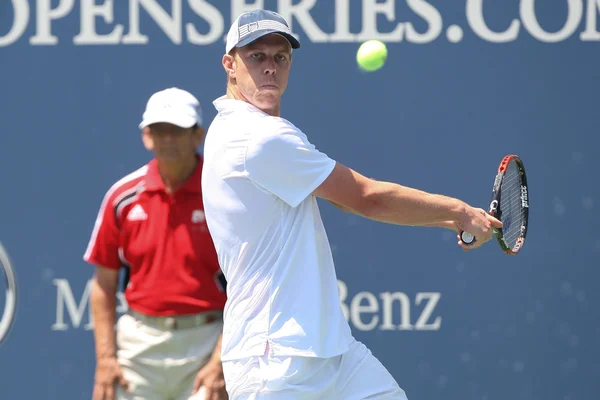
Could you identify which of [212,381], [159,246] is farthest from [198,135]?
[212,381]

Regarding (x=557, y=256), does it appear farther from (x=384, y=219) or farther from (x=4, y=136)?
(x=4, y=136)

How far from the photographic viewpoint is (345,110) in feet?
15.4

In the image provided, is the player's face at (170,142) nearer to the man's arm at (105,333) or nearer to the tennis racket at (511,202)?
the man's arm at (105,333)

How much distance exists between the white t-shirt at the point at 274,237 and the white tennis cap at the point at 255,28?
0.66 feet

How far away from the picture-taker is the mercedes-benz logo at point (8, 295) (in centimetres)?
452

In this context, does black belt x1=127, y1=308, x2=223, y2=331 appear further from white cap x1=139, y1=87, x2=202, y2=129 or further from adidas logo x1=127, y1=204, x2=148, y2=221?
white cap x1=139, y1=87, x2=202, y2=129

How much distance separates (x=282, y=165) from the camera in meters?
3.05

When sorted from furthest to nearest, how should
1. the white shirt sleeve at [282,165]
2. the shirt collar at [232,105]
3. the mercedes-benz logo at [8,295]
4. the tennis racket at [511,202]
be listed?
the mercedes-benz logo at [8,295] → the tennis racket at [511,202] → the shirt collar at [232,105] → the white shirt sleeve at [282,165]

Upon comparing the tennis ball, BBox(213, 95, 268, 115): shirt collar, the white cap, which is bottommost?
BBox(213, 95, 268, 115): shirt collar

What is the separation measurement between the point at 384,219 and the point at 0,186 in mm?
2168

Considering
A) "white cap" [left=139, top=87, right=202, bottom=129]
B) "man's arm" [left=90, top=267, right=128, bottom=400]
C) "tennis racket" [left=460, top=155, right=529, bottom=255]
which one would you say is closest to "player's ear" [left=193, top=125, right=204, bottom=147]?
"white cap" [left=139, top=87, right=202, bottom=129]

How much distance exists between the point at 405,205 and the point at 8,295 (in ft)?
6.77

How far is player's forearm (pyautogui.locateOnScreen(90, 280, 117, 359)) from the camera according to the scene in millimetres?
4297

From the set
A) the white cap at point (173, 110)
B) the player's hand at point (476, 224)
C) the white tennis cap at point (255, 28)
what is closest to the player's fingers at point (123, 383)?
the white cap at point (173, 110)
